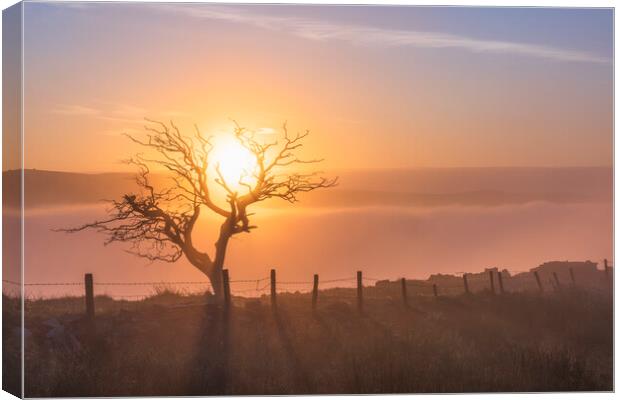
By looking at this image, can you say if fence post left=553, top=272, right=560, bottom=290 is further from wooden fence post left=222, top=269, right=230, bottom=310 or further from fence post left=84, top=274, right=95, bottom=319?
fence post left=84, top=274, right=95, bottom=319

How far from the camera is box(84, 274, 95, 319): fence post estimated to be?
73.0 feet

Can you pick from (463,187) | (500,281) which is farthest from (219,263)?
(500,281)

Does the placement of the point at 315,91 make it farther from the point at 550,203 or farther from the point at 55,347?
the point at 55,347

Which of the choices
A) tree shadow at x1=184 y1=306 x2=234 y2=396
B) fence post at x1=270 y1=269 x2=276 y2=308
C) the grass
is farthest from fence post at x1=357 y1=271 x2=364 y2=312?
tree shadow at x1=184 y1=306 x2=234 y2=396

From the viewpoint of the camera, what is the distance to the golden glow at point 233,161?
73.5 ft

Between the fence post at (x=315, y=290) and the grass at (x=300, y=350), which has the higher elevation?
the fence post at (x=315, y=290)

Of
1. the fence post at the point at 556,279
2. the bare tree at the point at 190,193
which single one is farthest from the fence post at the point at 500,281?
the bare tree at the point at 190,193

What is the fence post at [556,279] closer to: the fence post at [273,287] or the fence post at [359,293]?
the fence post at [359,293]

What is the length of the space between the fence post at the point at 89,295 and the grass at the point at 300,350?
11 centimetres

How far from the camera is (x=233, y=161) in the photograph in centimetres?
2306

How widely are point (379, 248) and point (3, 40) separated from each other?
6.42 metres

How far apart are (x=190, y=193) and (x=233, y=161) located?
0.83 meters

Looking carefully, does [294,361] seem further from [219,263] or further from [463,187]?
[463,187]

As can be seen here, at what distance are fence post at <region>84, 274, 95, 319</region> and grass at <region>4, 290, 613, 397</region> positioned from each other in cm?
11
